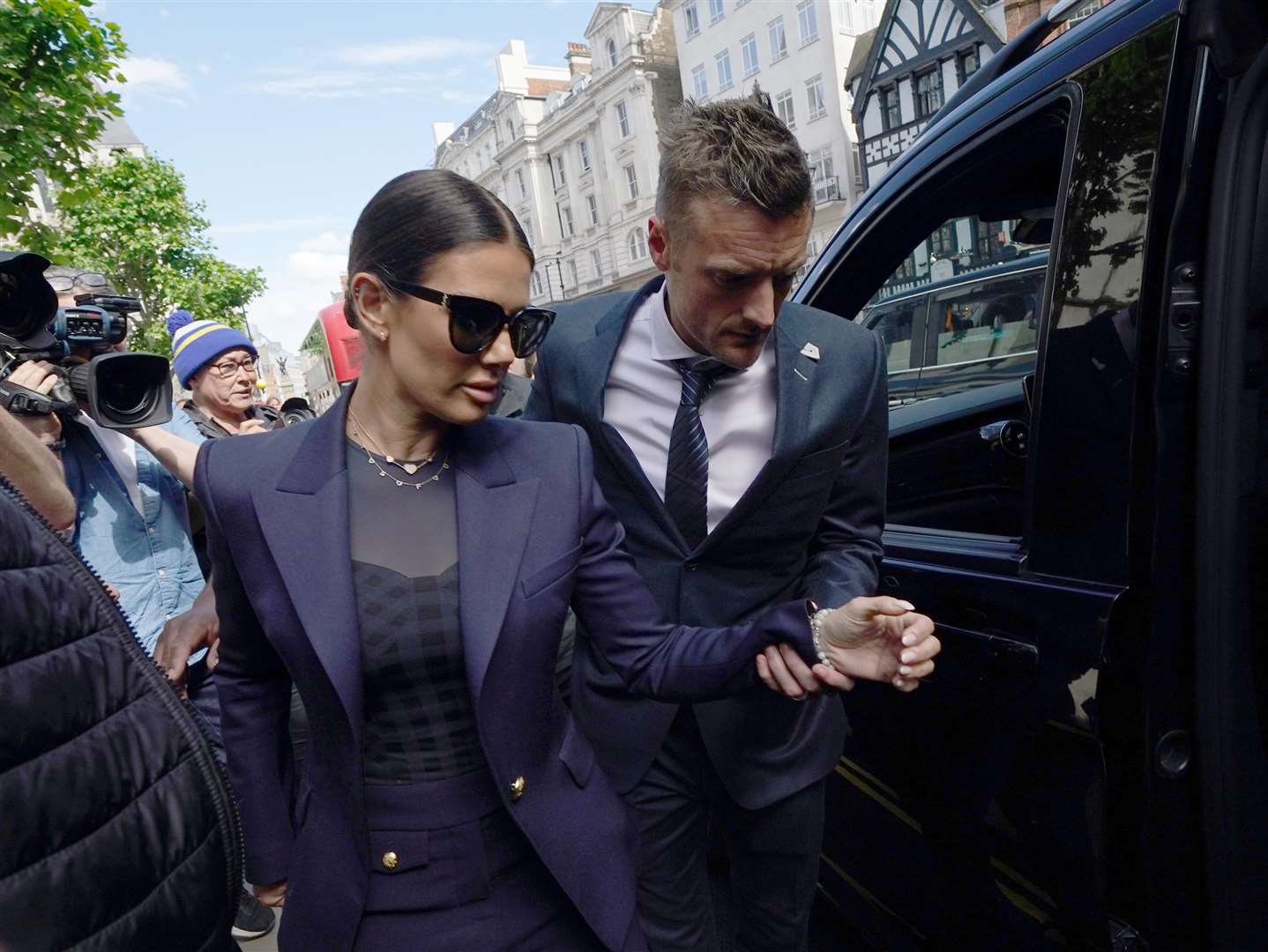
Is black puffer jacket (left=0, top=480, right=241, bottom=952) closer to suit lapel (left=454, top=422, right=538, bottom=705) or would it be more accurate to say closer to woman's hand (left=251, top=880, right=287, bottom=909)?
woman's hand (left=251, top=880, right=287, bottom=909)

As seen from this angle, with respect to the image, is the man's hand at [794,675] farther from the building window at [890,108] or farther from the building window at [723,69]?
the building window at [723,69]

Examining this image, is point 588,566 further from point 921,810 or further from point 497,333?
point 921,810

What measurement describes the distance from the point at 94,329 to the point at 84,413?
0.80 feet

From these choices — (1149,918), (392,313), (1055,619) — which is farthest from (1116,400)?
(392,313)

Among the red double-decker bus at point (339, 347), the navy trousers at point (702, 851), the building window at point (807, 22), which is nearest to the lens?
the red double-decker bus at point (339, 347)

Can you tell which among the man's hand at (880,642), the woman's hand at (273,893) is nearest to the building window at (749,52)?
the man's hand at (880,642)

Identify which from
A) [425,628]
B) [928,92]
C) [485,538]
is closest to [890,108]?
[928,92]

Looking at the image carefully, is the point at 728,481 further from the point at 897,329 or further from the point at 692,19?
the point at 692,19

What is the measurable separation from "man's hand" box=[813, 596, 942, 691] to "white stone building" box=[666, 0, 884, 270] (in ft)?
102

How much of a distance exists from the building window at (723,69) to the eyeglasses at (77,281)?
→ 37187 millimetres

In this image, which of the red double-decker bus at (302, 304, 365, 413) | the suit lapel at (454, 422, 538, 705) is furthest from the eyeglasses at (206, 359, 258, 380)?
the suit lapel at (454, 422, 538, 705)

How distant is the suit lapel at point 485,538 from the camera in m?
1.38

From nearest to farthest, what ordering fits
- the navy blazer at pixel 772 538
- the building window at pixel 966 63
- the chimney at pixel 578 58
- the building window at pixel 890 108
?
the navy blazer at pixel 772 538, the building window at pixel 966 63, the building window at pixel 890 108, the chimney at pixel 578 58

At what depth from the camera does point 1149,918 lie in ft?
4.46
